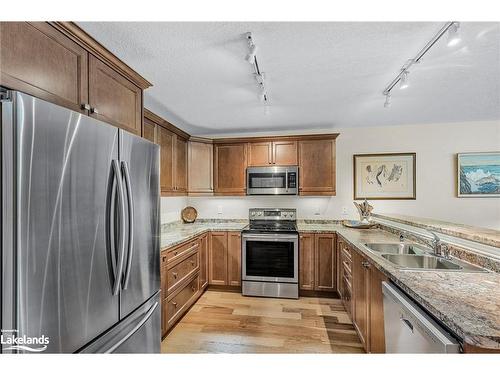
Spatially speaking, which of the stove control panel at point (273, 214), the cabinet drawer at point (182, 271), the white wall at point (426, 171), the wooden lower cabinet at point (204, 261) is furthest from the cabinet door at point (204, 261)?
the stove control panel at point (273, 214)

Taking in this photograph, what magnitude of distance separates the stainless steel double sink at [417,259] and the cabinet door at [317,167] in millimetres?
1411

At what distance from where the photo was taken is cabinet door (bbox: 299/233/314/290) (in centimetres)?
327

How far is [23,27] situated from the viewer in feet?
3.37

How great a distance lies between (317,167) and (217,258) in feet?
6.57

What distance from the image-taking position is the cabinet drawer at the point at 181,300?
241cm

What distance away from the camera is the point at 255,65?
1.85 m

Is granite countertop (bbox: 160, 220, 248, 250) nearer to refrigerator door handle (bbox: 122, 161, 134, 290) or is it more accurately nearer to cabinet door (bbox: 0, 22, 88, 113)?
refrigerator door handle (bbox: 122, 161, 134, 290)

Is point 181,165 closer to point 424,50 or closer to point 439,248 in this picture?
point 424,50

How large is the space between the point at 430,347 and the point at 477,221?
362 centimetres

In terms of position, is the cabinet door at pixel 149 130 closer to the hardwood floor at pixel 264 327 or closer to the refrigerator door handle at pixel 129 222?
the refrigerator door handle at pixel 129 222

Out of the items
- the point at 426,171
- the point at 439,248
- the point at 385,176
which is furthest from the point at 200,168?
the point at 426,171

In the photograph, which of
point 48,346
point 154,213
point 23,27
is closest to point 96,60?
point 23,27
